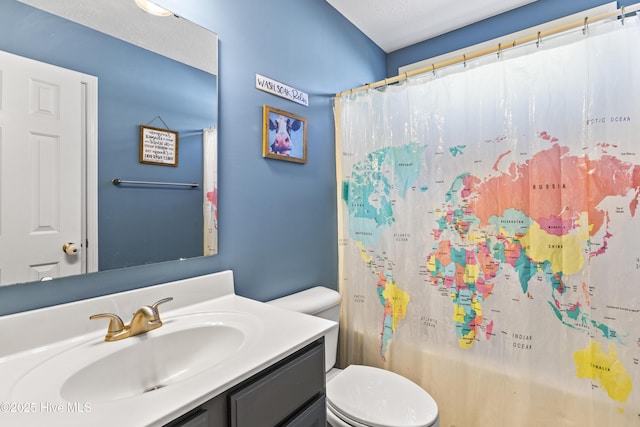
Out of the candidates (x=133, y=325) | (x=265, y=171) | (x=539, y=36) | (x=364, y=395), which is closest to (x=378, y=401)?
(x=364, y=395)

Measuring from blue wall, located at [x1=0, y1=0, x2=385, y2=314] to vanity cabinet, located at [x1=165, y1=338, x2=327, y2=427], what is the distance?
0.57m

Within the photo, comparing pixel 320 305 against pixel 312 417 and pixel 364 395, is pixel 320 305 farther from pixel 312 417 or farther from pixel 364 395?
pixel 312 417

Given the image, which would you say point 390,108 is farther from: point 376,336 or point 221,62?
point 376,336

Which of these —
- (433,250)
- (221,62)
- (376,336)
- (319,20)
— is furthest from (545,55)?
(376,336)

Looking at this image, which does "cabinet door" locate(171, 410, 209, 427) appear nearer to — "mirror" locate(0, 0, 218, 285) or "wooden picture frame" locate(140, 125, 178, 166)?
"mirror" locate(0, 0, 218, 285)

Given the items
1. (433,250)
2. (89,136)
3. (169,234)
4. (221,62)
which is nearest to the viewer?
(89,136)

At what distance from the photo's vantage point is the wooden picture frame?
1.05 meters

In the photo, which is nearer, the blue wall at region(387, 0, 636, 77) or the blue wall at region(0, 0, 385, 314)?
the blue wall at region(0, 0, 385, 314)

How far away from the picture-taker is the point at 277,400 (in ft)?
2.62

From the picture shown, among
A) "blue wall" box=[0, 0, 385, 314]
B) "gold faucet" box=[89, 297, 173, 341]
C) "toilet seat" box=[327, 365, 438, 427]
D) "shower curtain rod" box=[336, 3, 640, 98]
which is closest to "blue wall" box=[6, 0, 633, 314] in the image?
"blue wall" box=[0, 0, 385, 314]

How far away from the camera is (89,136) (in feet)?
3.03

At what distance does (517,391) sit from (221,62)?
6.46 feet

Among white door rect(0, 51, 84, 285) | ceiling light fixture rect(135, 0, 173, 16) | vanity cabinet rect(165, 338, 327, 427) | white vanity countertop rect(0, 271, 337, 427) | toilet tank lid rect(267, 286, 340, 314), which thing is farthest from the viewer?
toilet tank lid rect(267, 286, 340, 314)

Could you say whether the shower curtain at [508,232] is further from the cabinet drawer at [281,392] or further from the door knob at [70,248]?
the door knob at [70,248]
